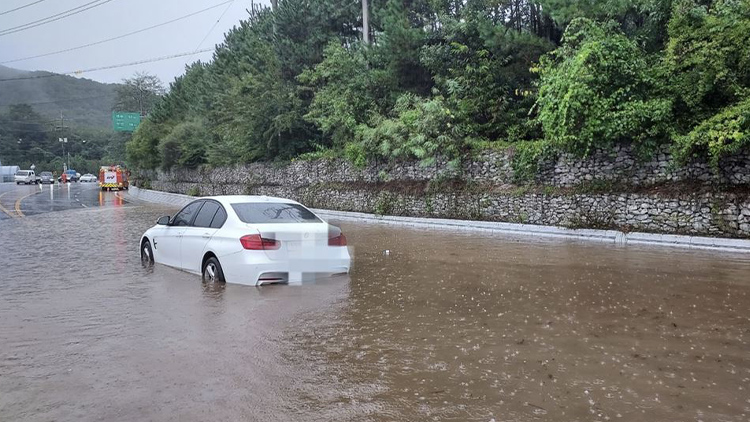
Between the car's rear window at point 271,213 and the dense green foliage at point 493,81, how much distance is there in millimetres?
8473

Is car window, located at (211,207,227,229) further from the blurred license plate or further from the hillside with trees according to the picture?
the hillside with trees

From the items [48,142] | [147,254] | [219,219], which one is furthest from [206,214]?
[48,142]

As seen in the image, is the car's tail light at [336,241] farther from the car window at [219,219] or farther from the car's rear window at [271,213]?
the car window at [219,219]

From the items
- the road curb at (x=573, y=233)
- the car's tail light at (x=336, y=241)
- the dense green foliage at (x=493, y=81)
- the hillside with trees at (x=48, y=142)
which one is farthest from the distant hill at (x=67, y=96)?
the car's tail light at (x=336, y=241)

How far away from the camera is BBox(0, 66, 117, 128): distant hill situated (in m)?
142

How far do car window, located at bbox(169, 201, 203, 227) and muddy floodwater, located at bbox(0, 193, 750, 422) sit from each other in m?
0.88

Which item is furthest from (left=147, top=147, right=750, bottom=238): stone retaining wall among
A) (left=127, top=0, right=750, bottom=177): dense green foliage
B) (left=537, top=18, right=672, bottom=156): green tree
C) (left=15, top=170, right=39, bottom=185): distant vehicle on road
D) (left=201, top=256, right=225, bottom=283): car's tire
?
(left=15, top=170, right=39, bottom=185): distant vehicle on road

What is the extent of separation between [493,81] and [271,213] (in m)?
13.5

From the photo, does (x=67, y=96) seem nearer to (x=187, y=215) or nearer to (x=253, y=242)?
(x=187, y=215)

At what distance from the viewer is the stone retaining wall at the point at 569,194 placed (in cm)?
1347

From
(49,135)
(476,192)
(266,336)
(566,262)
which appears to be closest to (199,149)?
(476,192)

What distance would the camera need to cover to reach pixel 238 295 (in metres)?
7.77

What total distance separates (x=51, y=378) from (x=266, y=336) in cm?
204

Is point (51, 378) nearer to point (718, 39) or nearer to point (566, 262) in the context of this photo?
point (566, 262)
